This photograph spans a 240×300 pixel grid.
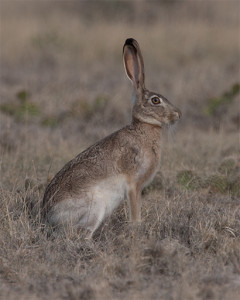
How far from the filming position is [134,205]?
5027 millimetres

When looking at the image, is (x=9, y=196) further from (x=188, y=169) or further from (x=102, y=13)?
(x=102, y=13)

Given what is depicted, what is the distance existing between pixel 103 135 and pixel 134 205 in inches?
153

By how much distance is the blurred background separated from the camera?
9703mm

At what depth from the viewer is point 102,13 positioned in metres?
20.3

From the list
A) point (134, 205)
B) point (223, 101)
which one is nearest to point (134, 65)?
point (134, 205)

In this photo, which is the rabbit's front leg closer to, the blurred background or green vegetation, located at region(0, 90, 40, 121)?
the blurred background

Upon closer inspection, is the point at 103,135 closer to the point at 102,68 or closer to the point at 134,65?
the point at 134,65

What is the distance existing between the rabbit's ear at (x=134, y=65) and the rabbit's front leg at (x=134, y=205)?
1.04 metres

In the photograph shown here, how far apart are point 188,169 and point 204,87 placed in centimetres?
546

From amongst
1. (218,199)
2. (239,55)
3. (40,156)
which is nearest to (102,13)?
(239,55)

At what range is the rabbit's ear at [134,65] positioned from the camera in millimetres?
5410

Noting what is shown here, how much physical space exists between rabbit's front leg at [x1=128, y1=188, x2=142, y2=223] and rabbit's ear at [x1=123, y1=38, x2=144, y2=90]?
3.42 ft

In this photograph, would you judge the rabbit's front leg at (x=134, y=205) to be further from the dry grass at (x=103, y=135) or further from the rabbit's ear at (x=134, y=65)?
the rabbit's ear at (x=134, y=65)

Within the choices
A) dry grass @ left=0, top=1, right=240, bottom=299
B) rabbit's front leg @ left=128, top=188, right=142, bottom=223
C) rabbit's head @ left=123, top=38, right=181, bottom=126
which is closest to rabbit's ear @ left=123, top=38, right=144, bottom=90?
rabbit's head @ left=123, top=38, right=181, bottom=126
